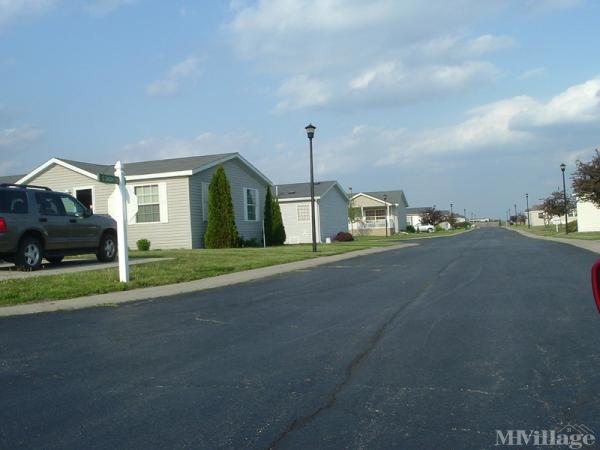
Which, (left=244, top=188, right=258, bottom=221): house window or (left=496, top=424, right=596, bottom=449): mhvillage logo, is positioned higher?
A: (left=244, top=188, right=258, bottom=221): house window

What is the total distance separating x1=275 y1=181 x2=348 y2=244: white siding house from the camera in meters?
42.3

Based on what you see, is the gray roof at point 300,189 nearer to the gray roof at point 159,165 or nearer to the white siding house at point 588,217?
the gray roof at point 159,165

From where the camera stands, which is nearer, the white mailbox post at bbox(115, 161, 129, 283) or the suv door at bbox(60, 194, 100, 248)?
the white mailbox post at bbox(115, 161, 129, 283)

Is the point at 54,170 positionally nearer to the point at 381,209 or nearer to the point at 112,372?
the point at 112,372

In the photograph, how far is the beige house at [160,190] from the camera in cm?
2600

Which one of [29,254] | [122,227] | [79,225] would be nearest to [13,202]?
[29,254]

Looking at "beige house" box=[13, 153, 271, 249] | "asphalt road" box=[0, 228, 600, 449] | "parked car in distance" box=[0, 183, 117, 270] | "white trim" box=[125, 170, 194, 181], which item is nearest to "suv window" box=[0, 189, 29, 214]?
"parked car in distance" box=[0, 183, 117, 270]

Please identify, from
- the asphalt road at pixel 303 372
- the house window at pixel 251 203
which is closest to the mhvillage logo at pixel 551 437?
the asphalt road at pixel 303 372

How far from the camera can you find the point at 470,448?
374cm

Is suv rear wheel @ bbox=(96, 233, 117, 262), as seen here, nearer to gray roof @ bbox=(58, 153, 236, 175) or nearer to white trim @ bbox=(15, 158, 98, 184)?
gray roof @ bbox=(58, 153, 236, 175)

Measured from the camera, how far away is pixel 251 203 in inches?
1231

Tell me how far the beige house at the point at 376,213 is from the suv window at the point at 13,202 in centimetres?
5338

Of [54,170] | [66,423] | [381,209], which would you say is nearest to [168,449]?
[66,423]

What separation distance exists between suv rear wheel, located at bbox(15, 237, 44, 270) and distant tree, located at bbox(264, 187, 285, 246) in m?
18.0
